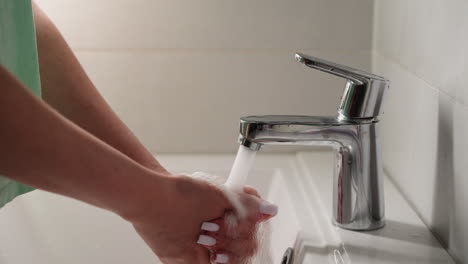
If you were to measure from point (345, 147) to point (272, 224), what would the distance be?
0.21 meters

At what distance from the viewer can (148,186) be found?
643mm

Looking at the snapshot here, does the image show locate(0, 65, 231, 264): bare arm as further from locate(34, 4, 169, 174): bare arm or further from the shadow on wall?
the shadow on wall

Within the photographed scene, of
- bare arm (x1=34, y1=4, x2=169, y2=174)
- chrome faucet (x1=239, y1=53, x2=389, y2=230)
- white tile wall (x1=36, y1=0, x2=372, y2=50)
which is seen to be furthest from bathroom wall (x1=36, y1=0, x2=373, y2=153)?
chrome faucet (x1=239, y1=53, x2=389, y2=230)

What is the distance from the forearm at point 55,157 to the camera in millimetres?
494

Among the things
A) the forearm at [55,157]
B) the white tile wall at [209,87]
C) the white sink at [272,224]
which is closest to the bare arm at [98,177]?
the forearm at [55,157]

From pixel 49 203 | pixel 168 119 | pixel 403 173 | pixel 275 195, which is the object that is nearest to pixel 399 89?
pixel 403 173

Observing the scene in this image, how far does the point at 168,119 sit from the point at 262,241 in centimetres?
36

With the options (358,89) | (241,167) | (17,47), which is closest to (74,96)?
(17,47)

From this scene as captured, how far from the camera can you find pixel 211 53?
3.54 ft

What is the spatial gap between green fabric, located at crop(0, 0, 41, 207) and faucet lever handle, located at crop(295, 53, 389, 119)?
0.91 ft

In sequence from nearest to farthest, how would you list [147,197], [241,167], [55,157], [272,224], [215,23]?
[55,157] → [147,197] → [241,167] → [272,224] → [215,23]

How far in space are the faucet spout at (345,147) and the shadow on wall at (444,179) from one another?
0.20 ft

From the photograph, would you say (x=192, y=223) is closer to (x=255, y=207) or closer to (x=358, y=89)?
(x=255, y=207)

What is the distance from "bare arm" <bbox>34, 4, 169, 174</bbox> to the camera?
0.83 meters
